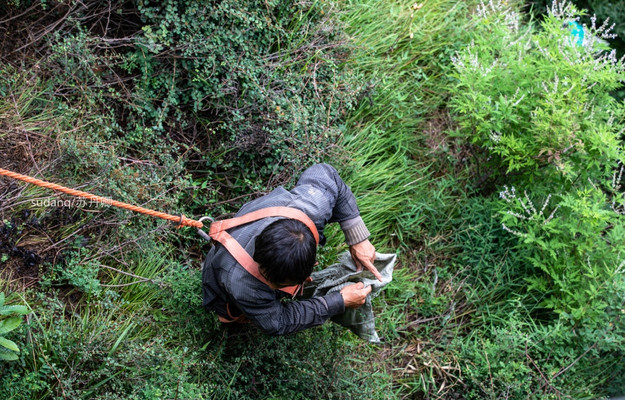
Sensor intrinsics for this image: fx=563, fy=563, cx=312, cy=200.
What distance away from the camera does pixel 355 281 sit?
10.2 ft

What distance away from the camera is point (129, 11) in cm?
370

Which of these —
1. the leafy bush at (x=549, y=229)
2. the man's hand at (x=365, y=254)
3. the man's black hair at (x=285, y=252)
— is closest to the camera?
the man's black hair at (x=285, y=252)

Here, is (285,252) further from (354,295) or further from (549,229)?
(549,229)

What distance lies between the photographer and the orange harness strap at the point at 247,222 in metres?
2.55

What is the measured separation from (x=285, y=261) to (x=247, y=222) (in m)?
0.43

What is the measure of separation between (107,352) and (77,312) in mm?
360

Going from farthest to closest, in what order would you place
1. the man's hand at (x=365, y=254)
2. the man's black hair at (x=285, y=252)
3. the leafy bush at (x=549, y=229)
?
the leafy bush at (x=549, y=229)
the man's hand at (x=365, y=254)
the man's black hair at (x=285, y=252)

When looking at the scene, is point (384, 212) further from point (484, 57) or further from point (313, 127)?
→ point (484, 57)

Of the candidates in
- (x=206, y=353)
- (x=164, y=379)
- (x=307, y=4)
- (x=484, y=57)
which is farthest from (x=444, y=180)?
(x=164, y=379)

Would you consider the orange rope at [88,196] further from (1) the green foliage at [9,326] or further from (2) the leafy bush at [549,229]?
(2) the leafy bush at [549,229]

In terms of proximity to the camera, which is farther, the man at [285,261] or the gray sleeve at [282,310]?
the gray sleeve at [282,310]

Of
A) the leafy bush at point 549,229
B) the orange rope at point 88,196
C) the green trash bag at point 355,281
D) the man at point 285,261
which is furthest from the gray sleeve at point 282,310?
the leafy bush at point 549,229

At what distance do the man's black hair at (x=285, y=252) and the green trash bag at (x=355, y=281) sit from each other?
0.68 m

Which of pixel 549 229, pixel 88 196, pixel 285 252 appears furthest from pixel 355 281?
pixel 549 229
